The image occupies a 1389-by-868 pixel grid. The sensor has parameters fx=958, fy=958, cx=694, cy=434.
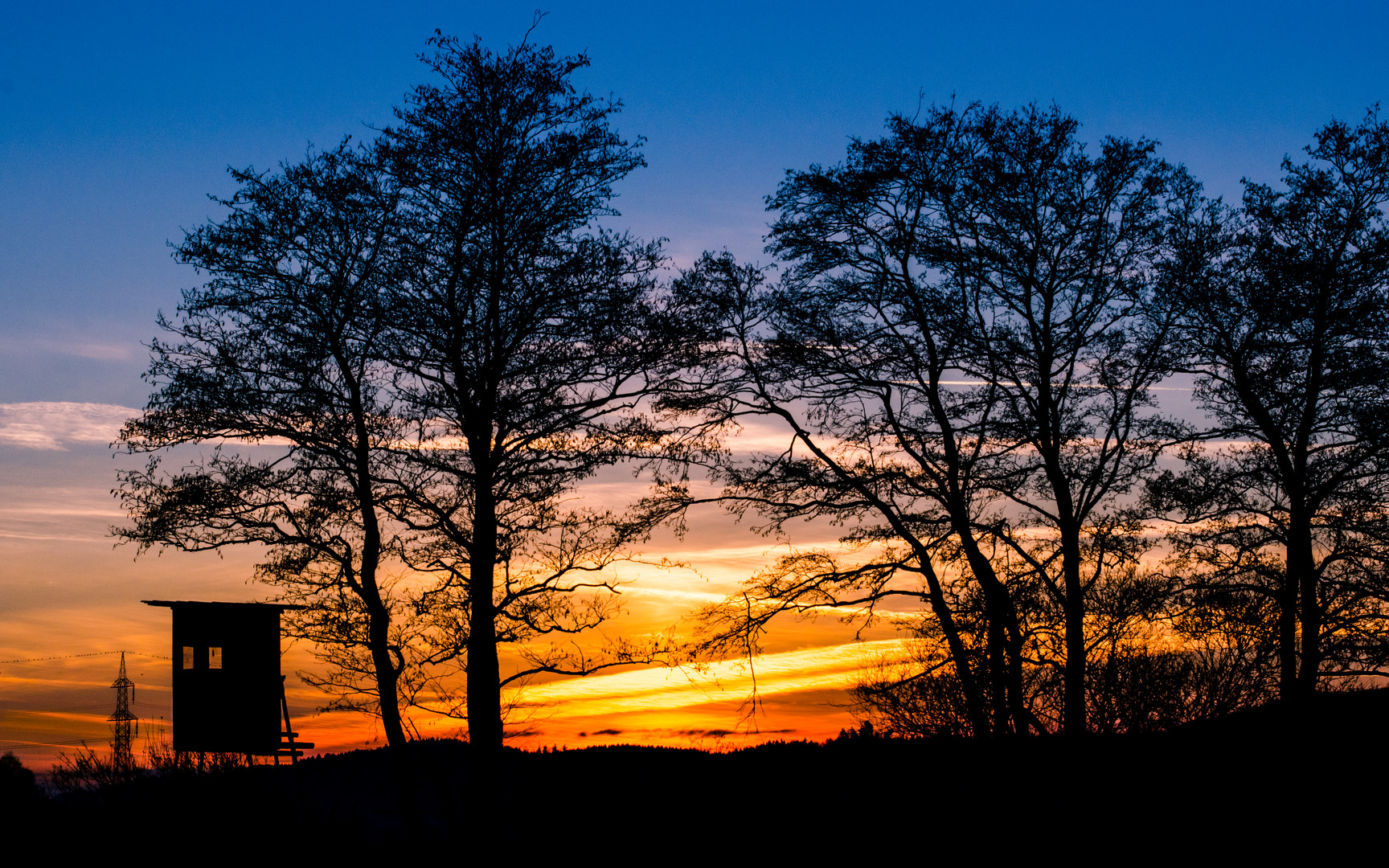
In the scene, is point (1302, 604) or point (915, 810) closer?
point (915, 810)

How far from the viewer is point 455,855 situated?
13188mm

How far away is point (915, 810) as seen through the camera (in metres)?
16.3

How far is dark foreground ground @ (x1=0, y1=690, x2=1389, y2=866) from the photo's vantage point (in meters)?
12.2

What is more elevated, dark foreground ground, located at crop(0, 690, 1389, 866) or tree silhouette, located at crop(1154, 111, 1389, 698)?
tree silhouette, located at crop(1154, 111, 1389, 698)

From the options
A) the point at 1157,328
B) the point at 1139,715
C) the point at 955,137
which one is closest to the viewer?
the point at 955,137

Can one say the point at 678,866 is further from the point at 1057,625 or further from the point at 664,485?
the point at 1057,625

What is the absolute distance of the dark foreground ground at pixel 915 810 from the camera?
12188mm

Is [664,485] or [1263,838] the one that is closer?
[1263,838]

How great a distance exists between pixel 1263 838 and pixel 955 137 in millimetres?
11257

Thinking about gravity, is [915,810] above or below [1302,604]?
below

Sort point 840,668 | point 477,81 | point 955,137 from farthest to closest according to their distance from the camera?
point 840,668, point 955,137, point 477,81

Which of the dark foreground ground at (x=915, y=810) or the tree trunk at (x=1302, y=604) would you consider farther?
the tree trunk at (x=1302, y=604)

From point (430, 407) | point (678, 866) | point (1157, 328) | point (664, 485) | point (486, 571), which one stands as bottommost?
point (678, 866)

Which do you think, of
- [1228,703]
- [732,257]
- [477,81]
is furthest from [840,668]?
[477,81]
